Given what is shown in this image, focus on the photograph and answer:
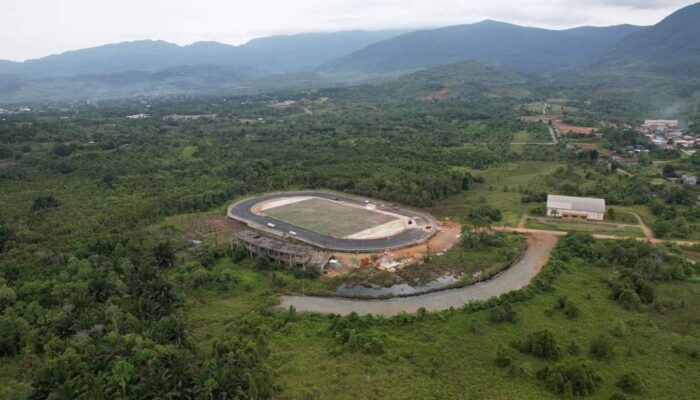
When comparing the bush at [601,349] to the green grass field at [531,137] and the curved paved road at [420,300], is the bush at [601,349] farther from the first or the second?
the green grass field at [531,137]

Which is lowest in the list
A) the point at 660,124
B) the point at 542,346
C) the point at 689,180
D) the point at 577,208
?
the point at 542,346

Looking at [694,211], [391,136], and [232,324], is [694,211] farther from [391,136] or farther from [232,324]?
[391,136]

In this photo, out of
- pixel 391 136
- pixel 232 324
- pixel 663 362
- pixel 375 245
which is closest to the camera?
pixel 663 362

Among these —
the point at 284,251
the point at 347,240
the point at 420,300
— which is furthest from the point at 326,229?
the point at 420,300

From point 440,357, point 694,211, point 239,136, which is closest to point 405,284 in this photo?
point 440,357

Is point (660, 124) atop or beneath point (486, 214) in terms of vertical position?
atop

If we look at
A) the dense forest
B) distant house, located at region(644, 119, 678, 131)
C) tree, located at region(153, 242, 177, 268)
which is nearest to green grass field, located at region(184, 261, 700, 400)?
the dense forest

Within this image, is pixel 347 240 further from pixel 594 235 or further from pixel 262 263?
pixel 594 235
